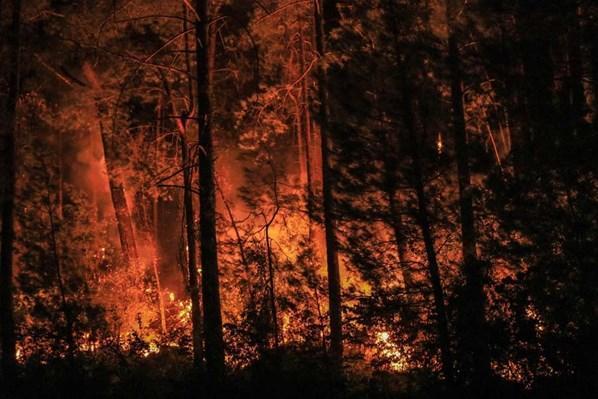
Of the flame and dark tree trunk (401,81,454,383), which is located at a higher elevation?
dark tree trunk (401,81,454,383)

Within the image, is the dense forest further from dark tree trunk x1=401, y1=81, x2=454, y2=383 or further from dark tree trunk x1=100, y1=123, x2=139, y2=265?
dark tree trunk x1=100, y1=123, x2=139, y2=265

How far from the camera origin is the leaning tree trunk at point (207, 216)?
918cm

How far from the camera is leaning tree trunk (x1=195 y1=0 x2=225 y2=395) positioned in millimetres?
9180

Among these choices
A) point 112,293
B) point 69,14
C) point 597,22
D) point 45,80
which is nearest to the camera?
point 597,22

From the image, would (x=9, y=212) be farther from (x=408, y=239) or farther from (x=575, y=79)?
(x=575, y=79)

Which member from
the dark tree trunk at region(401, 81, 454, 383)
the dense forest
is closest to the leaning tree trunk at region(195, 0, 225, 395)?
the dense forest

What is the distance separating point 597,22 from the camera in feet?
24.7

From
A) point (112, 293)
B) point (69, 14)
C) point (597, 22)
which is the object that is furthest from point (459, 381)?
point (69, 14)

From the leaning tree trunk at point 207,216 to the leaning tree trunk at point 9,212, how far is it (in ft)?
12.1

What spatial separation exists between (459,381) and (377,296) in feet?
5.02

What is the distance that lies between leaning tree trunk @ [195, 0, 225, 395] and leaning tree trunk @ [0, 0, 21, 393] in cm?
367

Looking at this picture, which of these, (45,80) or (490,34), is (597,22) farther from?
(45,80)

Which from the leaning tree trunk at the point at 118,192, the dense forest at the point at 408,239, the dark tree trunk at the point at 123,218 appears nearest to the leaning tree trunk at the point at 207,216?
the dense forest at the point at 408,239

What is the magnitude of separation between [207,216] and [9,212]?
4038 millimetres
